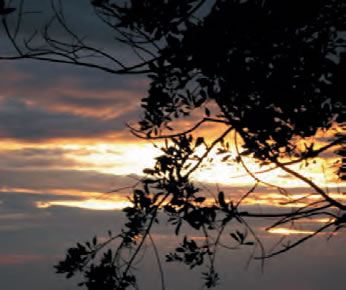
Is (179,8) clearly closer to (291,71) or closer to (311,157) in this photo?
(291,71)

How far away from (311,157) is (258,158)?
0.71m

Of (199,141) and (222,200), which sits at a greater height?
(199,141)

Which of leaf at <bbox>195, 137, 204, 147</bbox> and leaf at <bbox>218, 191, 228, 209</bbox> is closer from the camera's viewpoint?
leaf at <bbox>218, 191, 228, 209</bbox>

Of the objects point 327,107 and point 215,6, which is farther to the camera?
point 327,107

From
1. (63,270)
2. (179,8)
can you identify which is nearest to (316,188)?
(179,8)

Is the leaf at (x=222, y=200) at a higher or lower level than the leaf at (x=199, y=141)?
lower

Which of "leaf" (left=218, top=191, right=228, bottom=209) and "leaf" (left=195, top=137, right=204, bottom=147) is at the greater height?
"leaf" (left=195, top=137, right=204, bottom=147)

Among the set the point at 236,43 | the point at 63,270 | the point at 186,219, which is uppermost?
the point at 236,43

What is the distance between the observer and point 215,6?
23.4 ft

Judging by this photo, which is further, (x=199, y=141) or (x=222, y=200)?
(x=199, y=141)

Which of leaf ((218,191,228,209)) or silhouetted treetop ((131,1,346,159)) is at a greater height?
silhouetted treetop ((131,1,346,159))

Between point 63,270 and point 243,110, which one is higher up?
point 243,110

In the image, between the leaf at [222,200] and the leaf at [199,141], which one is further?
the leaf at [199,141]

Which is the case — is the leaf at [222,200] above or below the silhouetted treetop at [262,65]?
below
